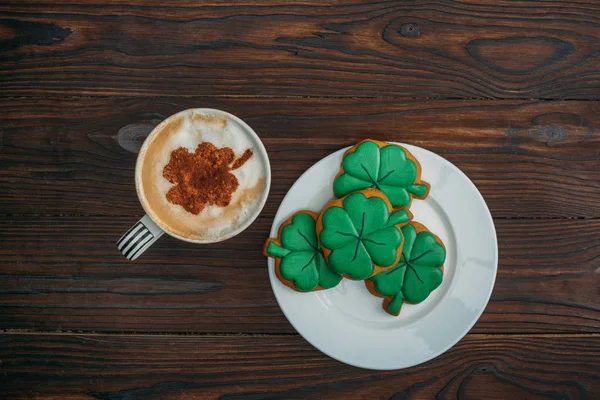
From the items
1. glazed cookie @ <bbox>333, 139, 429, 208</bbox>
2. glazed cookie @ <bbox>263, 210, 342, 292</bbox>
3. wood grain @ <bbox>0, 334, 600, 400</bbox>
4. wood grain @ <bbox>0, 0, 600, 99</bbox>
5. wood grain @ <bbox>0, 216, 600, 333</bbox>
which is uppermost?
wood grain @ <bbox>0, 0, 600, 99</bbox>

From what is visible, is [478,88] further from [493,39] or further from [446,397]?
[446,397]

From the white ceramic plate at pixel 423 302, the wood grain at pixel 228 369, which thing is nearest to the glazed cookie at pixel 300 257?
the white ceramic plate at pixel 423 302

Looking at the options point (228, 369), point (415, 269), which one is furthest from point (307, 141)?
point (228, 369)

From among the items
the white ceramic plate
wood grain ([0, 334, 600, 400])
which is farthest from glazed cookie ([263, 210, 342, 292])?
wood grain ([0, 334, 600, 400])

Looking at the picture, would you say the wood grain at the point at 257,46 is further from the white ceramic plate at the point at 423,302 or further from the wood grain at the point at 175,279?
the wood grain at the point at 175,279

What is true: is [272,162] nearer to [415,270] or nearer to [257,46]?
[257,46]

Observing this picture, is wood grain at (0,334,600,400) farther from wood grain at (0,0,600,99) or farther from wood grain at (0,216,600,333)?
wood grain at (0,0,600,99)
